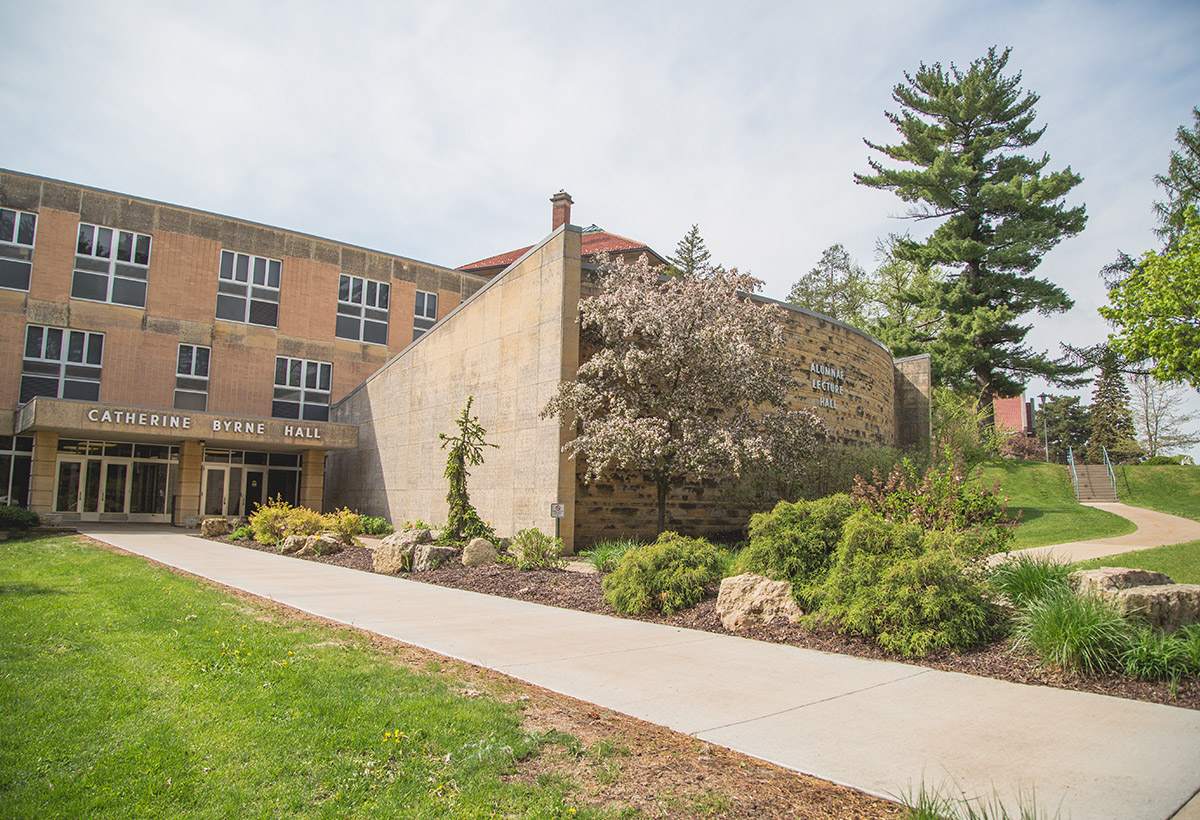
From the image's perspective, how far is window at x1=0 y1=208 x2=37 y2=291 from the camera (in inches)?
1053

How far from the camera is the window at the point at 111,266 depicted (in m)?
27.8

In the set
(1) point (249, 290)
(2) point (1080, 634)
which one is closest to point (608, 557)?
(2) point (1080, 634)

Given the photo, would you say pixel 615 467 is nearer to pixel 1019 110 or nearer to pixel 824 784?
pixel 824 784

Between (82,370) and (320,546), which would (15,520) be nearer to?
(82,370)

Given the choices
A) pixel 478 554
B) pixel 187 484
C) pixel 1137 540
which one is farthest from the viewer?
pixel 187 484

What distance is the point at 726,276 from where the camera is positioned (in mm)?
15773

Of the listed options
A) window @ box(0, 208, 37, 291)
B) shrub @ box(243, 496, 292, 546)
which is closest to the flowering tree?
shrub @ box(243, 496, 292, 546)

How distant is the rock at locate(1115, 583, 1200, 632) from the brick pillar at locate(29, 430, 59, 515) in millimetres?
28734

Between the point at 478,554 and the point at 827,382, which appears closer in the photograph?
the point at 478,554

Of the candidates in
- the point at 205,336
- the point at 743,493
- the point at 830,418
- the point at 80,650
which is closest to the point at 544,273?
the point at 743,493

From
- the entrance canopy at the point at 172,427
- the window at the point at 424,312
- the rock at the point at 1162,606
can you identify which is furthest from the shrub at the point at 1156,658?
the window at the point at 424,312

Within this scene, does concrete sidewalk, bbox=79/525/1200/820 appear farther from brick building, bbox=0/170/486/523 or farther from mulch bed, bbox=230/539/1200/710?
brick building, bbox=0/170/486/523

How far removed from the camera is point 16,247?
1059 inches

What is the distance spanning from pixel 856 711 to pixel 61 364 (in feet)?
102
